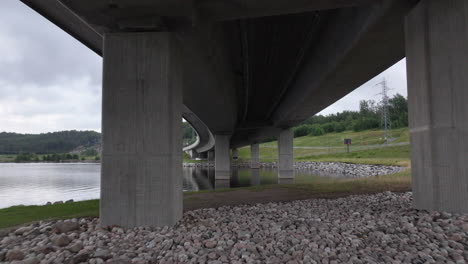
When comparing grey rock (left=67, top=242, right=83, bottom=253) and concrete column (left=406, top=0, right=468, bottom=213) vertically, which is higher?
concrete column (left=406, top=0, right=468, bottom=213)

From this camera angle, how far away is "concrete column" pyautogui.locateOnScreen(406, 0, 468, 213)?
7879 millimetres

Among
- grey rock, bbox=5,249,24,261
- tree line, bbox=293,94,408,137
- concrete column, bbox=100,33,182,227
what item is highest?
tree line, bbox=293,94,408,137

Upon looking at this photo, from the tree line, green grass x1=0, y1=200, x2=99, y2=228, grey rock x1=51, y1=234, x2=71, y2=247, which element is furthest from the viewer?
the tree line

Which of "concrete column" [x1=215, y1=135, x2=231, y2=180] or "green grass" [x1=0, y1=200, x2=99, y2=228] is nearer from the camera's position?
"green grass" [x1=0, y1=200, x2=99, y2=228]

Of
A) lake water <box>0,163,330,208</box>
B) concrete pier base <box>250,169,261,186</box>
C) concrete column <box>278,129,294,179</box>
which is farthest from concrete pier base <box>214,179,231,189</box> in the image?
concrete column <box>278,129,294,179</box>

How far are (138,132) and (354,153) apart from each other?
68.5 meters

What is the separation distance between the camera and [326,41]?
45.2 ft

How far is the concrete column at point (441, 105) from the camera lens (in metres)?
7.88

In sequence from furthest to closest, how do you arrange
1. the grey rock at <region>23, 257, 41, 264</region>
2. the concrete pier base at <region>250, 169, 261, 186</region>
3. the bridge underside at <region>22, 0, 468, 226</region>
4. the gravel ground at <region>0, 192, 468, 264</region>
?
the concrete pier base at <region>250, 169, 261, 186</region>
the bridge underside at <region>22, 0, 468, 226</region>
the gravel ground at <region>0, 192, 468, 264</region>
the grey rock at <region>23, 257, 41, 264</region>

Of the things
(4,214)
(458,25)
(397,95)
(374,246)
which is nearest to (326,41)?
(458,25)

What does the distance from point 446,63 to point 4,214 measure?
1511 centimetres

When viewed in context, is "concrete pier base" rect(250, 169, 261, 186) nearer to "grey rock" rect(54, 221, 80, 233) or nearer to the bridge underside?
the bridge underside

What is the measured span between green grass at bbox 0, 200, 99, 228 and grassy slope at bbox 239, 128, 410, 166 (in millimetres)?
41991

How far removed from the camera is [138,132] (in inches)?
334
